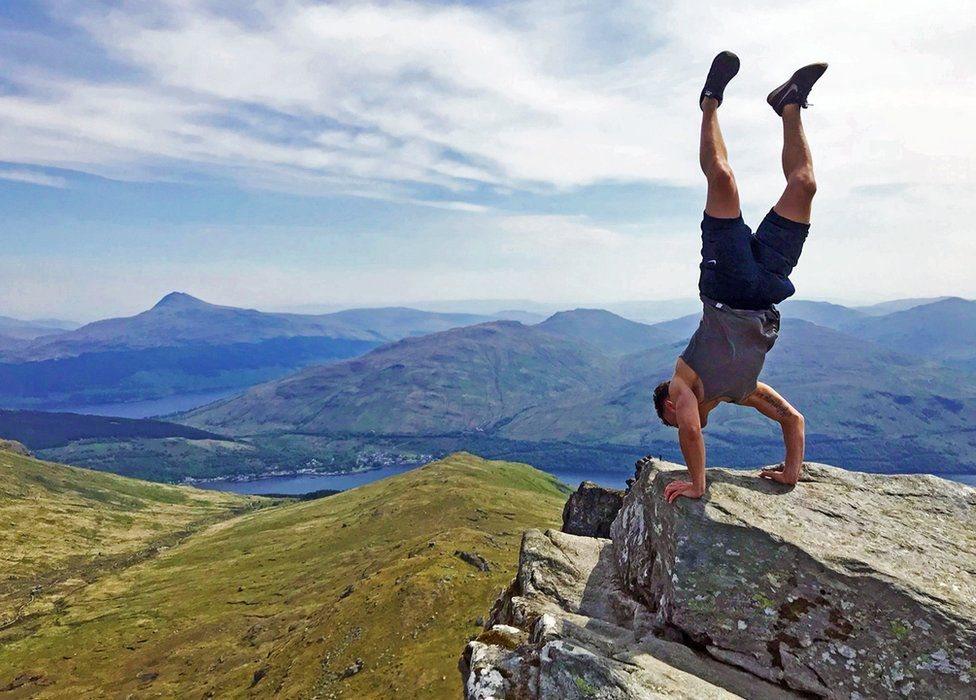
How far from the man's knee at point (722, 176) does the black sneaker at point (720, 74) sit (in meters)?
1.59

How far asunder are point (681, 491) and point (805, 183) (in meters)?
7.83

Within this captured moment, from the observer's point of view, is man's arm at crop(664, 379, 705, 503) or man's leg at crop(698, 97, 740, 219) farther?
man's arm at crop(664, 379, 705, 503)

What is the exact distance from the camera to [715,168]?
451 inches

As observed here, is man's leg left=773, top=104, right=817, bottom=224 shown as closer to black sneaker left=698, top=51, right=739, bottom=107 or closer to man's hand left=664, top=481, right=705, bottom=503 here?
black sneaker left=698, top=51, right=739, bottom=107

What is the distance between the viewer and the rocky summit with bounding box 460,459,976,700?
10.2 metres

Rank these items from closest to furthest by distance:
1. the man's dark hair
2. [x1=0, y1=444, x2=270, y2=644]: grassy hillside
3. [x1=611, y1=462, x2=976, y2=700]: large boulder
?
[x1=611, y1=462, x2=976, y2=700]: large boulder
the man's dark hair
[x1=0, y1=444, x2=270, y2=644]: grassy hillside

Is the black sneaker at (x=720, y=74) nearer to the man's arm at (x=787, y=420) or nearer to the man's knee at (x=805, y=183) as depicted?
the man's knee at (x=805, y=183)

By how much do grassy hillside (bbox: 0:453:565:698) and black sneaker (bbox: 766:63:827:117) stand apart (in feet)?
121

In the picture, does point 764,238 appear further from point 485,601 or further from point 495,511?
point 495,511

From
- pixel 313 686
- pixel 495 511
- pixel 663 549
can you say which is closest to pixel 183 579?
pixel 495 511

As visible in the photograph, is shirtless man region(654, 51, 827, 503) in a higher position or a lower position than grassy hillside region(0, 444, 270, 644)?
higher

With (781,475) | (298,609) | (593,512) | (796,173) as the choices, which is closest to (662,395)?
(781,475)

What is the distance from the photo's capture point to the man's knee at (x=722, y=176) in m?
11.5

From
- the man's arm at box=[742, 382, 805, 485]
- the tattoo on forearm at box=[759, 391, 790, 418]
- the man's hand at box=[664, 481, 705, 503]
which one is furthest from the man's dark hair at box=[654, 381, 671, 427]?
the tattoo on forearm at box=[759, 391, 790, 418]
